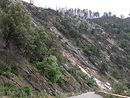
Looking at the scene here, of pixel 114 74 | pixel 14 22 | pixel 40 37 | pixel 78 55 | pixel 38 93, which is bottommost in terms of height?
pixel 114 74

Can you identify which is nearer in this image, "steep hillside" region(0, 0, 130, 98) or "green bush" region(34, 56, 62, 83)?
"steep hillside" region(0, 0, 130, 98)

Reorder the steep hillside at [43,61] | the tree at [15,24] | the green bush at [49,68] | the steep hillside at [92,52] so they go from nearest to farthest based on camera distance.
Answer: the steep hillside at [43,61] → the tree at [15,24] → the green bush at [49,68] → the steep hillside at [92,52]

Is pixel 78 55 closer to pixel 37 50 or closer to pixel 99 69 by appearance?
pixel 99 69

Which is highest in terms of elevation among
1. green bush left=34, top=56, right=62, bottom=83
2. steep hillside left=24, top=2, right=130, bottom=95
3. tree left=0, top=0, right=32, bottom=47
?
tree left=0, top=0, right=32, bottom=47

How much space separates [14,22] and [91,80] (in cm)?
4347

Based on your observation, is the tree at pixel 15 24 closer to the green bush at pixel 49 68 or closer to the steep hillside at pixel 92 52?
the green bush at pixel 49 68

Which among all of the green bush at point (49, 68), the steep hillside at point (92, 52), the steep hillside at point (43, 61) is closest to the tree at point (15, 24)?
the steep hillside at point (43, 61)

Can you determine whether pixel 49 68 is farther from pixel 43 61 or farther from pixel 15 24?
pixel 15 24

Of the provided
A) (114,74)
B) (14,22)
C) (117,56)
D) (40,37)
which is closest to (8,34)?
(14,22)

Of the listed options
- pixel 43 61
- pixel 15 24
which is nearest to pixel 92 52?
pixel 43 61

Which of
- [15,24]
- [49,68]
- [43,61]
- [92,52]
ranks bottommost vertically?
[92,52]

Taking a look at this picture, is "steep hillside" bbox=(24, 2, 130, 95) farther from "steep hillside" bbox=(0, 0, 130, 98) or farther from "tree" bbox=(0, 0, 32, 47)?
→ "tree" bbox=(0, 0, 32, 47)

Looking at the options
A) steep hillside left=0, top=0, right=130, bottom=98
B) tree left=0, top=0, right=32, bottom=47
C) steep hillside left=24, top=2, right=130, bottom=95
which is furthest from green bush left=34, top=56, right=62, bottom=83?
steep hillside left=24, top=2, right=130, bottom=95

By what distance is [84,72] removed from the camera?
307ft
